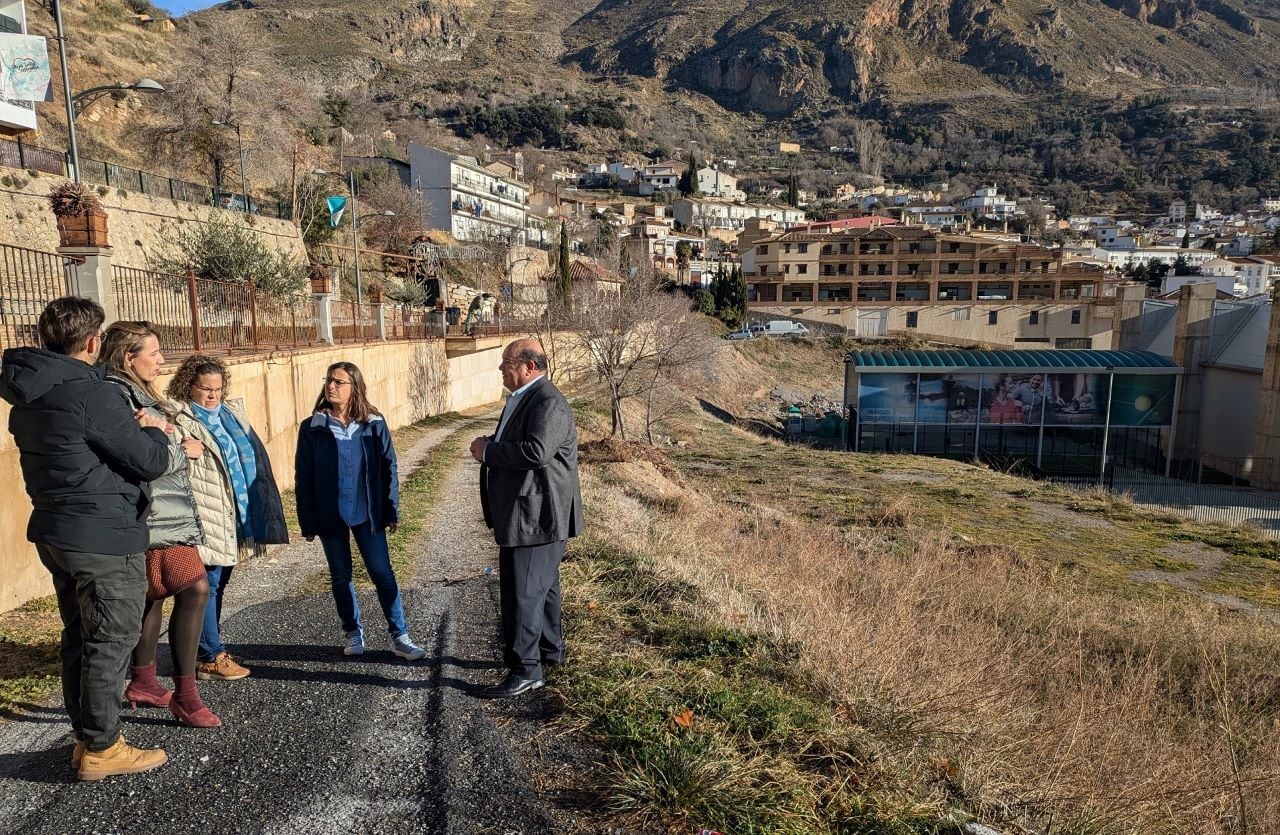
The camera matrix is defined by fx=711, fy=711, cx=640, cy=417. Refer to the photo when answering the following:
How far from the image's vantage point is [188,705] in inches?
140

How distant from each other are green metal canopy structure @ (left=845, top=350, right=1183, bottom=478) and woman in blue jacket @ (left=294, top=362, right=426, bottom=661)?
27.1 meters

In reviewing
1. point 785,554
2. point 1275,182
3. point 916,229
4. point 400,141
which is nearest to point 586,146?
point 400,141

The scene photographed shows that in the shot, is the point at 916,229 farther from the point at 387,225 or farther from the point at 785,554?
the point at 785,554

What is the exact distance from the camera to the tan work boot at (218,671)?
4145 mm

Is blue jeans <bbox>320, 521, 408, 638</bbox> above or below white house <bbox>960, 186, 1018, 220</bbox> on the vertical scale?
below

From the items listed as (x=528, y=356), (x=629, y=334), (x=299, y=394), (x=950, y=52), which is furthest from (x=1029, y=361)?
(x=950, y=52)

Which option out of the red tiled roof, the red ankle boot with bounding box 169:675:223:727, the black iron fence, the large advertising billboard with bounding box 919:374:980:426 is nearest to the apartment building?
the black iron fence

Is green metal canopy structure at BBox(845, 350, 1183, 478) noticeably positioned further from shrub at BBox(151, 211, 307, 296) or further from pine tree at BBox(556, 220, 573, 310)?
shrub at BBox(151, 211, 307, 296)

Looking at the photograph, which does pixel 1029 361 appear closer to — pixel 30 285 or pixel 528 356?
pixel 528 356

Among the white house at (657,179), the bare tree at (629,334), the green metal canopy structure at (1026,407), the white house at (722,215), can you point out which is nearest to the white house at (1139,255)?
the white house at (722,215)

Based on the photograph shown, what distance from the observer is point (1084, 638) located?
7852 millimetres

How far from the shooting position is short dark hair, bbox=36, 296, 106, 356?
294 cm

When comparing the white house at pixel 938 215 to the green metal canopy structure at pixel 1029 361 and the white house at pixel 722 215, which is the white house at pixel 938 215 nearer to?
the white house at pixel 722 215

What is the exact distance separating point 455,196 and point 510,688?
193 feet
